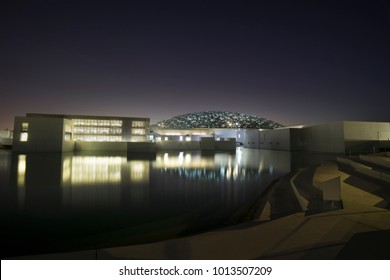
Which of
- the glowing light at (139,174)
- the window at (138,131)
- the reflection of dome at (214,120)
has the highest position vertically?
the reflection of dome at (214,120)

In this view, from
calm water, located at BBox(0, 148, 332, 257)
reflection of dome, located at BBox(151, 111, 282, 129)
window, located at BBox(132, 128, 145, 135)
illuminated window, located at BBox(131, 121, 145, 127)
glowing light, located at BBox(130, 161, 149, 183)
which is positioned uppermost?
reflection of dome, located at BBox(151, 111, 282, 129)

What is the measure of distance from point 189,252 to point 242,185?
785 cm

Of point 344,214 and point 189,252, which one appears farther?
point 344,214

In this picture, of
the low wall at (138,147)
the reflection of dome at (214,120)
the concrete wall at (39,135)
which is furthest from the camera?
the reflection of dome at (214,120)

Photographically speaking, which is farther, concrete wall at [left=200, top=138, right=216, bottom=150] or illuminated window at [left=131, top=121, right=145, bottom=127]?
illuminated window at [left=131, top=121, right=145, bottom=127]

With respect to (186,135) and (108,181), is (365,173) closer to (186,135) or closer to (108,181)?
(108,181)

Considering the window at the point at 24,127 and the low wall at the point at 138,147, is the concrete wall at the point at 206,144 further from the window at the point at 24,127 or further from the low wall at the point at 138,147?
the window at the point at 24,127

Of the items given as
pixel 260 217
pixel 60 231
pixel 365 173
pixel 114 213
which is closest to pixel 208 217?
pixel 260 217

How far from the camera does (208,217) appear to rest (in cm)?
621

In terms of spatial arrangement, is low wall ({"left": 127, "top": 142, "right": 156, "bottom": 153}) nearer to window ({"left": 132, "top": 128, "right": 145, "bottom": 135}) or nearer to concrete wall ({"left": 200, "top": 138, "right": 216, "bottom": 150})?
concrete wall ({"left": 200, "top": 138, "right": 216, "bottom": 150})

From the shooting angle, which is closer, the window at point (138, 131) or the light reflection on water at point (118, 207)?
the light reflection on water at point (118, 207)

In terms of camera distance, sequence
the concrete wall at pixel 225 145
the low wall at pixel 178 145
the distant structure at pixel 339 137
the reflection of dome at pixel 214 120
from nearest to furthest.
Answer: the distant structure at pixel 339 137, the low wall at pixel 178 145, the concrete wall at pixel 225 145, the reflection of dome at pixel 214 120

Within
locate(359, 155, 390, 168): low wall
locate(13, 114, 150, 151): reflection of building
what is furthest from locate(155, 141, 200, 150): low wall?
locate(359, 155, 390, 168): low wall

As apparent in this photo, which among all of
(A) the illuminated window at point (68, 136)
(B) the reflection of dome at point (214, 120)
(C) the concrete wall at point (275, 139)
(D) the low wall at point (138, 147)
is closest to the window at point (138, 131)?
(D) the low wall at point (138, 147)
